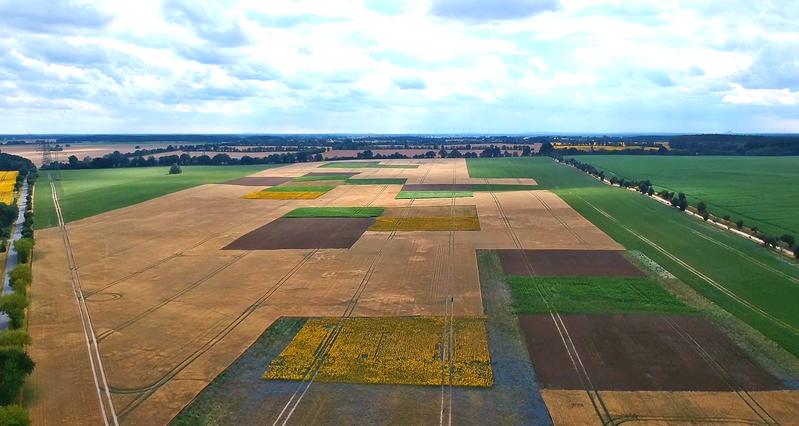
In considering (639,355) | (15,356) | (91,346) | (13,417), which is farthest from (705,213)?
(13,417)

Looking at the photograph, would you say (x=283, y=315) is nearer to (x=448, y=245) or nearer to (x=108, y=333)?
(x=108, y=333)

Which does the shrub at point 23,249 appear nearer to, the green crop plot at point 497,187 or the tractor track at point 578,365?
the tractor track at point 578,365

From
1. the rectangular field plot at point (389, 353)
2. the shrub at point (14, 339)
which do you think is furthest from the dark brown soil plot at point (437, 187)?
the shrub at point (14, 339)

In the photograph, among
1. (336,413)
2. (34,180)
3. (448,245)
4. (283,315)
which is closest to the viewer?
(336,413)

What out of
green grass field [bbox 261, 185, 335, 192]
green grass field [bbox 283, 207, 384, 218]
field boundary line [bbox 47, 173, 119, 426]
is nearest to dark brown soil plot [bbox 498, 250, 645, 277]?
green grass field [bbox 283, 207, 384, 218]

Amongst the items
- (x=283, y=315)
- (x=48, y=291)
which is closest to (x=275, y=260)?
(x=283, y=315)
